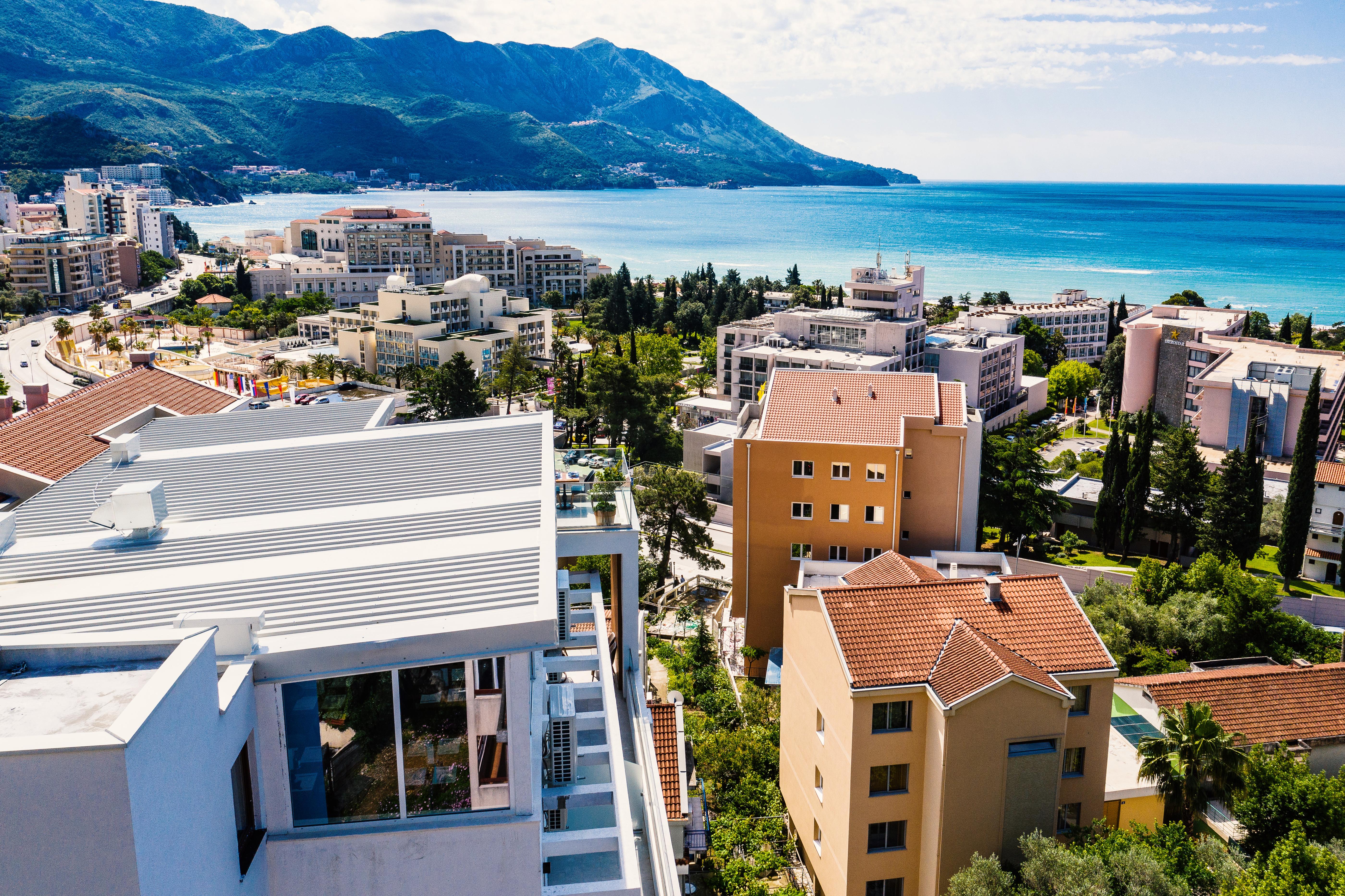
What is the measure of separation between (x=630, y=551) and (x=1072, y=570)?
21075 millimetres

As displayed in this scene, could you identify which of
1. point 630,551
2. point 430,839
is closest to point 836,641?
point 630,551

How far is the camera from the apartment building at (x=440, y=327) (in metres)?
62.5

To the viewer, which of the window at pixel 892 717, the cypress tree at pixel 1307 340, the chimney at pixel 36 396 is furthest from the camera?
the cypress tree at pixel 1307 340

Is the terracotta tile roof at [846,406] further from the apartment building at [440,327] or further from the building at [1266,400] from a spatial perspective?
the apartment building at [440,327]

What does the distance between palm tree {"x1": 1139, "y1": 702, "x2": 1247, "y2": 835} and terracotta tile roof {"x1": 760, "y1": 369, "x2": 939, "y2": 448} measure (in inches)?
366

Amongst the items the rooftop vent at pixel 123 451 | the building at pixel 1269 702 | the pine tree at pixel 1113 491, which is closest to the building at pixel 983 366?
the pine tree at pixel 1113 491

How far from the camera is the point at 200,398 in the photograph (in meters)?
20.7

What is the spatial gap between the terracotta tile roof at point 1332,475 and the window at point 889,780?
2326cm

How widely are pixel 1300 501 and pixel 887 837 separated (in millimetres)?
22632

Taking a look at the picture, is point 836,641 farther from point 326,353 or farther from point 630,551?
point 326,353

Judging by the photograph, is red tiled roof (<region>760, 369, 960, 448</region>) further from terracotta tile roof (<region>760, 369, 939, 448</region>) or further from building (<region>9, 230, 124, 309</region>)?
building (<region>9, 230, 124, 309</region>)

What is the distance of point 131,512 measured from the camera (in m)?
8.53

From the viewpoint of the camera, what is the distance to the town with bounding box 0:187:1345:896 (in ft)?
20.2

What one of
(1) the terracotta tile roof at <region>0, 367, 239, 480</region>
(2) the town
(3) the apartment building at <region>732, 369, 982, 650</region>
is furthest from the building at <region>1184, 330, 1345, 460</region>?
(1) the terracotta tile roof at <region>0, 367, 239, 480</region>
